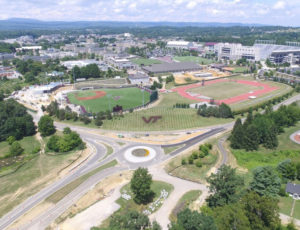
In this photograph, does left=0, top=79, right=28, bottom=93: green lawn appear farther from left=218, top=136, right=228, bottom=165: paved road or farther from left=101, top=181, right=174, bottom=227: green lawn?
left=218, top=136, right=228, bottom=165: paved road

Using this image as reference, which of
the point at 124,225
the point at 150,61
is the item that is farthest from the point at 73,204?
the point at 150,61

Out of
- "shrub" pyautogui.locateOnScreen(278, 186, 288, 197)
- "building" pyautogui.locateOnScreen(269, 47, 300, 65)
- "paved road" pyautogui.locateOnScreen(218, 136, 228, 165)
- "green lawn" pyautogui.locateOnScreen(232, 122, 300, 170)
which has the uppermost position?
"building" pyautogui.locateOnScreen(269, 47, 300, 65)

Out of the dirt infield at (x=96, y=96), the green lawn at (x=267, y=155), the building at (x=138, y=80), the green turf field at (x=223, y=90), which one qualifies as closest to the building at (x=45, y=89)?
the dirt infield at (x=96, y=96)

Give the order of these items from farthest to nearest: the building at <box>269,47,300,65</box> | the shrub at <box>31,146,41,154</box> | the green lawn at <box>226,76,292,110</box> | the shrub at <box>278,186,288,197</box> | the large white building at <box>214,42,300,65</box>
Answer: the large white building at <box>214,42,300,65</box> → the building at <box>269,47,300,65</box> → the green lawn at <box>226,76,292,110</box> → the shrub at <box>31,146,41,154</box> → the shrub at <box>278,186,288,197</box>

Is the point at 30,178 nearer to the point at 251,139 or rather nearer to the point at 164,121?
the point at 164,121

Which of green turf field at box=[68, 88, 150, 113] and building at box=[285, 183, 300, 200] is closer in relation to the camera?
building at box=[285, 183, 300, 200]

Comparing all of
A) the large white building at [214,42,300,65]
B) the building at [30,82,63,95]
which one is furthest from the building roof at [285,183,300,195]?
the large white building at [214,42,300,65]

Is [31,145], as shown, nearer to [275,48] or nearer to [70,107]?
[70,107]
